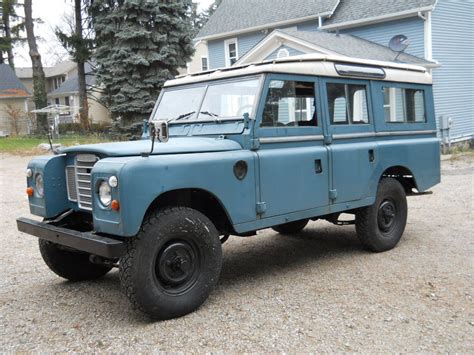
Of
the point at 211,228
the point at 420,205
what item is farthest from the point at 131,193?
the point at 420,205

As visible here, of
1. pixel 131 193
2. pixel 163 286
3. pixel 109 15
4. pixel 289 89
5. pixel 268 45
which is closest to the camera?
pixel 131 193

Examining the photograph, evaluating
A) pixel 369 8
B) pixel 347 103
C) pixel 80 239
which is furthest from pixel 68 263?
pixel 369 8

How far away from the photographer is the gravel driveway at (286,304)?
3939 mm

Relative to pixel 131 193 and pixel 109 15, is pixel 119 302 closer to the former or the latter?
pixel 131 193

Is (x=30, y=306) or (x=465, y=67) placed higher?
(x=465, y=67)

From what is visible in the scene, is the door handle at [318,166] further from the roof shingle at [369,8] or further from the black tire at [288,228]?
the roof shingle at [369,8]

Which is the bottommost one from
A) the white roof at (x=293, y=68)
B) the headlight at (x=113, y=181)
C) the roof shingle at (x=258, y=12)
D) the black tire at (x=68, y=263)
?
the black tire at (x=68, y=263)

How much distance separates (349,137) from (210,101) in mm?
1631

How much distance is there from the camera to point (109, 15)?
22.2 meters

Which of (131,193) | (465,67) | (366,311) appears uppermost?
(465,67)

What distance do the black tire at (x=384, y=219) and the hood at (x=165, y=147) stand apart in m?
2.16

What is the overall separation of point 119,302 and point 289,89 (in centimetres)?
266

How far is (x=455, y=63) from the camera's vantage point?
1977cm

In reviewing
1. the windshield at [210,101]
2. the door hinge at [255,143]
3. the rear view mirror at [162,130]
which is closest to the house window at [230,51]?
the windshield at [210,101]
